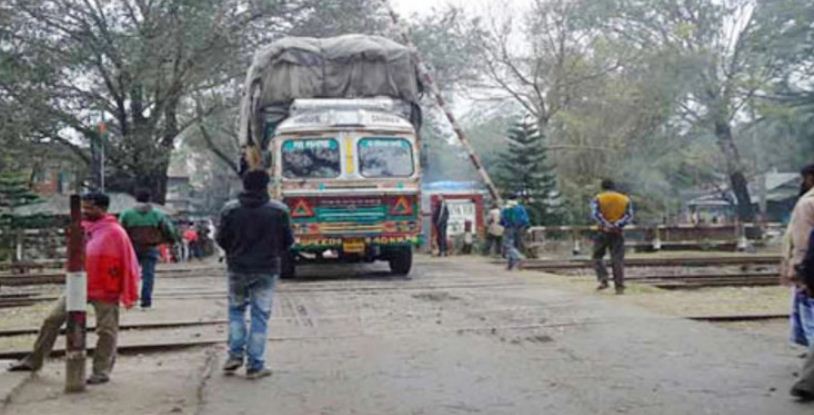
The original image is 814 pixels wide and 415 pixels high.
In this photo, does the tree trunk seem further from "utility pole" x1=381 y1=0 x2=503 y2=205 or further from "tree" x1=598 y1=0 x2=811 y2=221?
"utility pole" x1=381 y1=0 x2=503 y2=205

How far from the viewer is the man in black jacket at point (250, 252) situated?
8.04 m

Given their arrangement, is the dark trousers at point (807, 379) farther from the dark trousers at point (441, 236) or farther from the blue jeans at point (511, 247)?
the dark trousers at point (441, 236)

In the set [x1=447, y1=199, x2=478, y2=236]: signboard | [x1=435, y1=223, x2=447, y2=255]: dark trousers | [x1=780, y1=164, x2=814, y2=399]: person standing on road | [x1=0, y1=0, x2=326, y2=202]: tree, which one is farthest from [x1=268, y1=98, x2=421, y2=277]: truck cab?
[x1=0, y1=0, x2=326, y2=202]: tree

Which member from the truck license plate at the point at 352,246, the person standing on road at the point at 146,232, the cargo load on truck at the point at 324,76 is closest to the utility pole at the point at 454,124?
the cargo load on truck at the point at 324,76

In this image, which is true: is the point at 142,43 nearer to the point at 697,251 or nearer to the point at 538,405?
the point at 697,251

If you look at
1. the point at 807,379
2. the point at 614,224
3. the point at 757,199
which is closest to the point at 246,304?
the point at 807,379

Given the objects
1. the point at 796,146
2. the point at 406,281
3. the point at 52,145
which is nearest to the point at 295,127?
the point at 406,281

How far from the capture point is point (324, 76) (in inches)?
747

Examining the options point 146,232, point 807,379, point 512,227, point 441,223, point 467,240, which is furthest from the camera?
point 467,240

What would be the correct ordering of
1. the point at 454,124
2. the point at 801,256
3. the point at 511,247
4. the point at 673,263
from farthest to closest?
1. the point at 454,124
2. the point at 673,263
3. the point at 511,247
4. the point at 801,256

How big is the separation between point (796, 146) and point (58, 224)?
89.5ft

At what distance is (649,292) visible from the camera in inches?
567

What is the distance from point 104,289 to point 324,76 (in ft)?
38.6

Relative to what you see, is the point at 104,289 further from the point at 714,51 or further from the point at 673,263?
the point at 714,51
